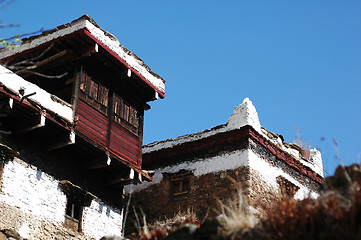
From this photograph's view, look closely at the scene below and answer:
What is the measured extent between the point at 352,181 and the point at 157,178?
13.2 m

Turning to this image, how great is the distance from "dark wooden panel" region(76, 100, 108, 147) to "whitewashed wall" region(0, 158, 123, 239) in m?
1.62

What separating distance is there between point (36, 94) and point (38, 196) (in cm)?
264

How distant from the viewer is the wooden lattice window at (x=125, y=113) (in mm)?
16844

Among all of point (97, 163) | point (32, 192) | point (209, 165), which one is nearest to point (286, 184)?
point (209, 165)

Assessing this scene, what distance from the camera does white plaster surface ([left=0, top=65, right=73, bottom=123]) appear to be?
520 inches

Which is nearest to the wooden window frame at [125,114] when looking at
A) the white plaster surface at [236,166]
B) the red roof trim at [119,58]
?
the red roof trim at [119,58]

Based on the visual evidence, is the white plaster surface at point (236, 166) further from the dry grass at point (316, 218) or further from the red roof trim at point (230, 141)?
the dry grass at point (316, 218)

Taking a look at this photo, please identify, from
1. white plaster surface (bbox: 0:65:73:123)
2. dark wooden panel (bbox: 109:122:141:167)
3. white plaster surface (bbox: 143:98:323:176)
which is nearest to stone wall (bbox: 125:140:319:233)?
white plaster surface (bbox: 143:98:323:176)

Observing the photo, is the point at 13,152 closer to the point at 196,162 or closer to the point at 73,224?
the point at 73,224

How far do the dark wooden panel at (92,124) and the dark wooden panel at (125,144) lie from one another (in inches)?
15.0

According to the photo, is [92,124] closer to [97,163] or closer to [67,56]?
[97,163]

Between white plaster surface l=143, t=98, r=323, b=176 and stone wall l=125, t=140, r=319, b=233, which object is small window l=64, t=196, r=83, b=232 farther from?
white plaster surface l=143, t=98, r=323, b=176

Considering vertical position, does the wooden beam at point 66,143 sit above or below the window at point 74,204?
above

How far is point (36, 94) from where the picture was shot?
45.6 ft
